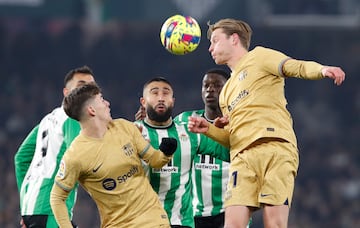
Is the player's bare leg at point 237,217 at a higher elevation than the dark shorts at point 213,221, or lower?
higher

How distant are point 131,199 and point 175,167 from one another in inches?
35.8

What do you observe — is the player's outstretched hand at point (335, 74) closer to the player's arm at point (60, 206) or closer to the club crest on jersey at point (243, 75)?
the club crest on jersey at point (243, 75)

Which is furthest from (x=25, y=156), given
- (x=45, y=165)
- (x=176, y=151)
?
(x=176, y=151)

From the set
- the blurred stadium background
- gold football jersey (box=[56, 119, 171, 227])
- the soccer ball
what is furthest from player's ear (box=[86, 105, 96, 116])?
the blurred stadium background

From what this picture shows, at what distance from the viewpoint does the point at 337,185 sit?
2289 cm

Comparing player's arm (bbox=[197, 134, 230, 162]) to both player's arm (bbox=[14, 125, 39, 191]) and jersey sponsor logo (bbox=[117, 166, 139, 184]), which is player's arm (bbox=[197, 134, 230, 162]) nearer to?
jersey sponsor logo (bbox=[117, 166, 139, 184])

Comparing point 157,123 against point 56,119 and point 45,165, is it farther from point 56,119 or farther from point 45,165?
point 45,165

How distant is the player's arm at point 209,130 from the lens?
8.05m

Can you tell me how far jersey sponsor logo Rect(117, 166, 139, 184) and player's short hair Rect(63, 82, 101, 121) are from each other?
56 centimetres

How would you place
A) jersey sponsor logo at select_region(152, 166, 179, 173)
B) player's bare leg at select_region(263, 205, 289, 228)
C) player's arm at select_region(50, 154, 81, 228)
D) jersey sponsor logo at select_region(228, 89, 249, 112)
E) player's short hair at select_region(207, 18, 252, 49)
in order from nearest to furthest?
player's arm at select_region(50, 154, 81, 228) → player's bare leg at select_region(263, 205, 289, 228) → jersey sponsor logo at select_region(228, 89, 249, 112) → player's short hair at select_region(207, 18, 252, 49) → jersey sponsor logo at select_region(152, 166, 179, 173)

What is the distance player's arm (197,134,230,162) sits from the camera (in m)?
8.47

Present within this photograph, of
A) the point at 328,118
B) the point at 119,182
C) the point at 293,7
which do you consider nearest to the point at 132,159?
the point at 119,182

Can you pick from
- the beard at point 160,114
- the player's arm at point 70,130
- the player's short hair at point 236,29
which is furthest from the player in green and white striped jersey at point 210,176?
the player's arm at point 70,130

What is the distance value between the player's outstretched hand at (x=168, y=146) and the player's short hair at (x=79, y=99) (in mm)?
662
